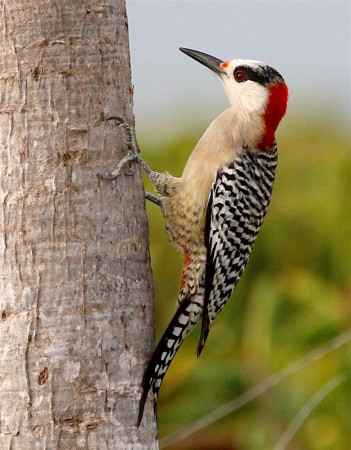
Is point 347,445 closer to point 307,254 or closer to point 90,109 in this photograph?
point 307,254

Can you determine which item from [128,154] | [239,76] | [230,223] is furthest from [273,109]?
[128,154]

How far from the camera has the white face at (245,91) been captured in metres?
4.42

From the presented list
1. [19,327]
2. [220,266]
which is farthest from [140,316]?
[220,266]

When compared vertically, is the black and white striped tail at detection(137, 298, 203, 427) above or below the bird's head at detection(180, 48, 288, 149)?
below

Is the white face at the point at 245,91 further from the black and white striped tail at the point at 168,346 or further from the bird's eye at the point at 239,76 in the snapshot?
the black and white striped tail at the point at 168,346

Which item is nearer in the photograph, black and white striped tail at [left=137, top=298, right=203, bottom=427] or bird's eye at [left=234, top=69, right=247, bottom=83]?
black and white striped tail at [left=137, top=298, right=203, bottom=427]

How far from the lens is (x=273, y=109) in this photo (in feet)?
14.5

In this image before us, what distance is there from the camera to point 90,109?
→ 3189 millimetres

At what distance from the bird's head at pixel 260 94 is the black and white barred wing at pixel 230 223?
0.69 feet

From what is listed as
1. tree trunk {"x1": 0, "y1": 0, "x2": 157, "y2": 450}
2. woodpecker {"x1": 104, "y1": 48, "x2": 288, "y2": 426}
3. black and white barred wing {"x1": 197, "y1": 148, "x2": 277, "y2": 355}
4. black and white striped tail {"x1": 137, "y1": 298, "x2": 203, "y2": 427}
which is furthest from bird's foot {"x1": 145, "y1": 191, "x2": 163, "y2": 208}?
tree trunk {"x1": 0, "y1": 0, "x2": 157, "y2": 450}

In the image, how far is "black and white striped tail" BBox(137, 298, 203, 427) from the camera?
3.23m

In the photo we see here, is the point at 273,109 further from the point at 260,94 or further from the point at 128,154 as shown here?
the point at 128,154

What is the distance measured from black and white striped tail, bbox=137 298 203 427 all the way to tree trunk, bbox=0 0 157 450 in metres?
0.05

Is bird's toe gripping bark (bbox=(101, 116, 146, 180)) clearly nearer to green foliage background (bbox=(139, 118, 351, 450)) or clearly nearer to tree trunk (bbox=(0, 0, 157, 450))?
tree trunk (bbox=(0, 0, 157, 450))
